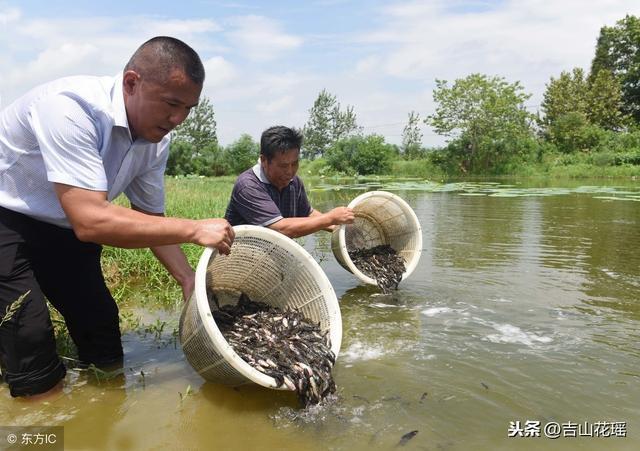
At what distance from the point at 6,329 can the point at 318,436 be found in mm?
1468

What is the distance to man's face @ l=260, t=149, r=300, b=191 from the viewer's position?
3.53 metres

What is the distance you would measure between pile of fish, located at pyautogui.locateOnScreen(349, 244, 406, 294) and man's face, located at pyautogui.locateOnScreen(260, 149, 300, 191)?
53.6 inches

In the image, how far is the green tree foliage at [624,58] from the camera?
33.9 m

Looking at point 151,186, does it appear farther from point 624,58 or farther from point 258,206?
point 624,58

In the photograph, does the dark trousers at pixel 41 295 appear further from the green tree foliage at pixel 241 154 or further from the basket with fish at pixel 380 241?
the green tree foliage at pixel 241 154

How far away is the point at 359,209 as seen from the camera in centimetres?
502

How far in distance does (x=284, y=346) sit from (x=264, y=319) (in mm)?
352

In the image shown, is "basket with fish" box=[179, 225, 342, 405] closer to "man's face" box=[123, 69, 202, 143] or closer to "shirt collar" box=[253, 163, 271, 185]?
"man's face" box=[123, 69, 202, 143]

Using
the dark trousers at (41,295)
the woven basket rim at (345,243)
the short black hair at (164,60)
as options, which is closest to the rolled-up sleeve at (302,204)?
the woven basket rim at (345,243)

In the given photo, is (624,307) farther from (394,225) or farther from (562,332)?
(394,225)

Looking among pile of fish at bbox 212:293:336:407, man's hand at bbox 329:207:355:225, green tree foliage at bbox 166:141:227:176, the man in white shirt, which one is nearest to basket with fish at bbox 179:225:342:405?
pile of fish at bbox 212:293:336:407

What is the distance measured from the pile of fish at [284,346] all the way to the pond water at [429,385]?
0.15 m

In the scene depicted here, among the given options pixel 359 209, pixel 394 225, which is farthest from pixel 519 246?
pixel 359 209

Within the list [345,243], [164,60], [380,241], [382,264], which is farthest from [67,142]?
[380,241]
